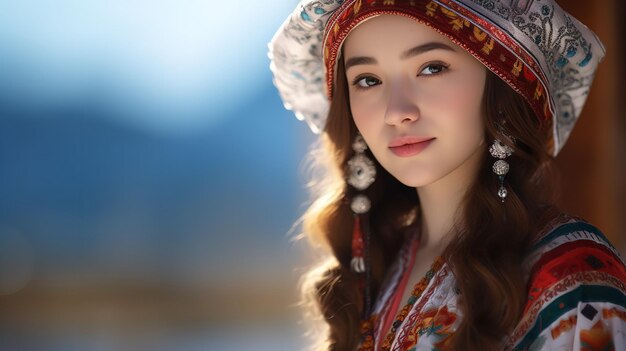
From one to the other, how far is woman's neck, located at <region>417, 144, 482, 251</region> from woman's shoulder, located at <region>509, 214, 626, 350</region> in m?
0.27

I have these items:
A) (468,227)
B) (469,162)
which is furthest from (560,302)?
(469,162)

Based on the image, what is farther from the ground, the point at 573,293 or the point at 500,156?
the point at 500,156

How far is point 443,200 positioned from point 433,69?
1.10ft

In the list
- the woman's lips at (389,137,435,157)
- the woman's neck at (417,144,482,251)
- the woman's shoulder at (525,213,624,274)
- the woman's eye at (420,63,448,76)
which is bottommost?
the woman's shoulder at (525,213,624,274)

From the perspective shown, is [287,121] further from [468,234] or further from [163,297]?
[468,234]

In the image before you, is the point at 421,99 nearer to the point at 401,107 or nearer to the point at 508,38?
the point at 401,107

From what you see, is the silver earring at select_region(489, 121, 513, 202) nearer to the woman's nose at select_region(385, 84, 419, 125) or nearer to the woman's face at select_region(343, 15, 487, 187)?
the woman's face at select_region(343, 15, 487, 187)

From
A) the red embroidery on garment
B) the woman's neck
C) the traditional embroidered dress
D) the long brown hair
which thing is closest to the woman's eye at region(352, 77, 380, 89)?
the long brown hair

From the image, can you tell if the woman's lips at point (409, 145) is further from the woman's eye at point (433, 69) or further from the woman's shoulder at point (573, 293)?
the woman's shoulder at point (573, 293)

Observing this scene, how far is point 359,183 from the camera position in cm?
214

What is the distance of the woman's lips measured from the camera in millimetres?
1780

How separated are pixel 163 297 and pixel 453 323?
643cm

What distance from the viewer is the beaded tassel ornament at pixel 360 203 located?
2115mm

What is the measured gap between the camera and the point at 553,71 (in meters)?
1.92
